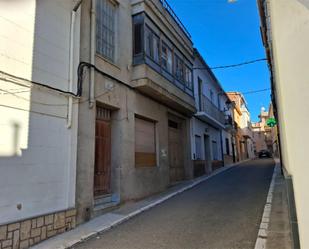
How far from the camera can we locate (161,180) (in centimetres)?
1101

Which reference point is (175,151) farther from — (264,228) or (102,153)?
(264,228)

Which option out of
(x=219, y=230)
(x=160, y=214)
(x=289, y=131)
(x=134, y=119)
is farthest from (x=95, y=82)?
(x=289, y=131)

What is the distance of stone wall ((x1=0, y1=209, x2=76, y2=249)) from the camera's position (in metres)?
4.84

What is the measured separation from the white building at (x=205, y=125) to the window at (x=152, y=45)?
19.6ft

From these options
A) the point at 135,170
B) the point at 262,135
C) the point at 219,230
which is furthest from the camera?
the point at 262,135

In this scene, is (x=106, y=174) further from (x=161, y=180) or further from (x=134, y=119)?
(x=161, y=180)

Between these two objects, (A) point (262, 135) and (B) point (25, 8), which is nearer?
(B) point (25, 8)

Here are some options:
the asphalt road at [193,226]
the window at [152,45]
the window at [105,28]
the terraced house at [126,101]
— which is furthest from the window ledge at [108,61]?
the asphalt road at [193,226]

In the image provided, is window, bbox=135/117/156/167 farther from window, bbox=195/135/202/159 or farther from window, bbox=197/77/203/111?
window, bbox=197/77/203/111

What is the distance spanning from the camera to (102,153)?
27.2ft

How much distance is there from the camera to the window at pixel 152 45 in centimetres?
1026

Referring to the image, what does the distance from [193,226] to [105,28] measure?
660cm

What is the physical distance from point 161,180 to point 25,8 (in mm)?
7681

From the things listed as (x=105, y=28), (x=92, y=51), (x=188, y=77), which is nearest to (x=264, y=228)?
(x=92, y=51)
